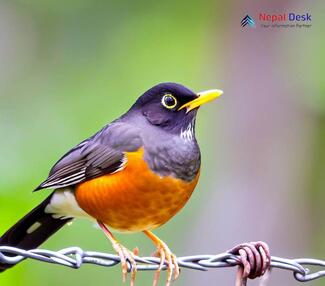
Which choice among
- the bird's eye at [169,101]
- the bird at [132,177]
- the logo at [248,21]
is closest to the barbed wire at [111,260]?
the bird at [132,177]

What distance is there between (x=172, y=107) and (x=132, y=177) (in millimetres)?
557

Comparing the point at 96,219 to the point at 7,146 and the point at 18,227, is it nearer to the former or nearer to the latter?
the point at 18,227

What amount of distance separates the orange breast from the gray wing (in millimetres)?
53

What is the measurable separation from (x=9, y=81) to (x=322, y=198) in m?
3.38

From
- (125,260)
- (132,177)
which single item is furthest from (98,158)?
(125,260)

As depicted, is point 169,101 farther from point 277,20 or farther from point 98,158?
point 277,20

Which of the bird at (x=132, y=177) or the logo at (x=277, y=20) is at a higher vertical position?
the logo at (x=277, y=20)

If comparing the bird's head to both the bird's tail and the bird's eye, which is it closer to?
the bird's eye

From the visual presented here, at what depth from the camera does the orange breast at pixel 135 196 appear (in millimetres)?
3812

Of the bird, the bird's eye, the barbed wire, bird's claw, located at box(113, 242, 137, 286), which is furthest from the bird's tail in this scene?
the barbed wire

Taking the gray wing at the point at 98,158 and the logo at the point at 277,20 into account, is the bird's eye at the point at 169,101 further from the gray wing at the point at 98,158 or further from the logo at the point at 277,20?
the logo at the point at 277,20

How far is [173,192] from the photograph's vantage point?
3.85 m

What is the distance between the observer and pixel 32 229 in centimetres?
420

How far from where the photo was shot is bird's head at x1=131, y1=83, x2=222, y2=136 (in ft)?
13.6
